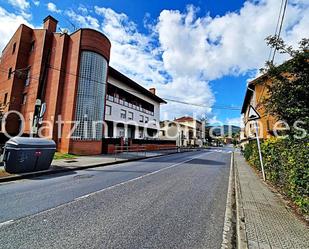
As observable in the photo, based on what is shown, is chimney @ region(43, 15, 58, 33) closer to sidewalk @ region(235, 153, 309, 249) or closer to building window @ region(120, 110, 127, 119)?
building window @ region(120, 110, 127, 119)

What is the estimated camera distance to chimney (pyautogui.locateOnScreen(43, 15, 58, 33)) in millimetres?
22031

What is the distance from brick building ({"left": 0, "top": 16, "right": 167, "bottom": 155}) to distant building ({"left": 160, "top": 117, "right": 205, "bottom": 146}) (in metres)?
27.1

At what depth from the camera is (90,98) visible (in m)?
18.6

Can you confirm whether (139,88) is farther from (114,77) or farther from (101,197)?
(101,197)

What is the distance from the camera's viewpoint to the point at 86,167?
11320mm

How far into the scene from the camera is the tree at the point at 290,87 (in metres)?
5.69

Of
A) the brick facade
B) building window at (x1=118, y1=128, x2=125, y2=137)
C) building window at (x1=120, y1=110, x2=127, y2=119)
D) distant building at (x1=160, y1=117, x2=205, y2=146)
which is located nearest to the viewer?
the brick facade

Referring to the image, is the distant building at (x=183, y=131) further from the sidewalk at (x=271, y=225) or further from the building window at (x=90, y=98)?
the sidewalk at (x=271, y=225)

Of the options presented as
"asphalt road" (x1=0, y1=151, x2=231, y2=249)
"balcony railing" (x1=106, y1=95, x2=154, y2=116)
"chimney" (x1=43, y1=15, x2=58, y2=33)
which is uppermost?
"chimney" (x1=43, y1=15, x2=58, y2=33)

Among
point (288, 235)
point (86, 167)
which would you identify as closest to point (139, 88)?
point (86, 167)

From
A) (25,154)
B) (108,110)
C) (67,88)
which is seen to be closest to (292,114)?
(25,154)

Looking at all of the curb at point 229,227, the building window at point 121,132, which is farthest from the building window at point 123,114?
the curb at point 229,227

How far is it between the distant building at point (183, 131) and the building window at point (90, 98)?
26452 millimetres

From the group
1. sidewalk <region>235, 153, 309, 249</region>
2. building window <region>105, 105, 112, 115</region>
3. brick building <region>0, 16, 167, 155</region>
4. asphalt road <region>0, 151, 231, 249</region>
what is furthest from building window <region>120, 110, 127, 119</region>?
sidewalk <region>235, 153, 309, 249</region>
